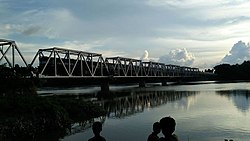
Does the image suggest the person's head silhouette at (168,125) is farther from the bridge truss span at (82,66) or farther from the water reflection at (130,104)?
the bridge truss span at (82,66)

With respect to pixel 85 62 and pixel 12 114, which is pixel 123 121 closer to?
pixel 12 114

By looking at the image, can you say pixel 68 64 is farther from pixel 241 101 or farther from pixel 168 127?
pixel 168 127

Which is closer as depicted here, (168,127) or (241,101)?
(168,127)

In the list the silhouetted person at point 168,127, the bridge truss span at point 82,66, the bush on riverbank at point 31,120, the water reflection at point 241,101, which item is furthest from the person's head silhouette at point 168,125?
the bridge truss span at point 82,66

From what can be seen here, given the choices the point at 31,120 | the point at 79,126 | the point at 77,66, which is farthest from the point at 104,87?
the point at 31,120

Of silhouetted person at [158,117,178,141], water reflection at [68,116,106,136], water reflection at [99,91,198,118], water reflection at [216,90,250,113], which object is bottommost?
water reflection at [99,91,198,118]

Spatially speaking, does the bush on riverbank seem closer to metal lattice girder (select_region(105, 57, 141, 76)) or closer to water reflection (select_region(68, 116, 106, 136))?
water reflection (select_region(68, 116, 106, 136))

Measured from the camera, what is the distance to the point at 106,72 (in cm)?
12375

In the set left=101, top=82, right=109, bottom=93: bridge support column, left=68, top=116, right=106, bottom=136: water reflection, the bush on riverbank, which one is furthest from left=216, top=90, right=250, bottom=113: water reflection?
left=101, top=82, right=109, bottom=93: bridge support column

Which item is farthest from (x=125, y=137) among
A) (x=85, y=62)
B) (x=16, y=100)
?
(x=85, y=62)

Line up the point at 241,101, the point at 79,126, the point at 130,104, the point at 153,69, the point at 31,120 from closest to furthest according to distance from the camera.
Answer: the point at 31,120 → the point at 79,126 → the point at 241,101 → the point at 130,104 → the point at 153,69

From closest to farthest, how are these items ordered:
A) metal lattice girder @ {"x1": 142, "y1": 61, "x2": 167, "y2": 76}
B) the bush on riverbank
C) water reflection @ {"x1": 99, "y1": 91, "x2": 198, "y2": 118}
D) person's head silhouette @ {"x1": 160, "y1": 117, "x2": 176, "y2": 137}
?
person's head silhouette @ {"x1": 160, "y1": 117, "x2": 176, "y2": 137}, the bush on riverbank, water reflection @ {"x1": 99, "y1": 91, "x2": 198, "y2": 118}, metal lattice girder @ {"x1": 142, "y1": 61, "x2": 167, "y2": 76}

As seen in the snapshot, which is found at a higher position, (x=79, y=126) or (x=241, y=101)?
(x=241, y=101)

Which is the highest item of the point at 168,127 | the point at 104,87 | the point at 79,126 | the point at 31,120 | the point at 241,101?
the point at 168,127
